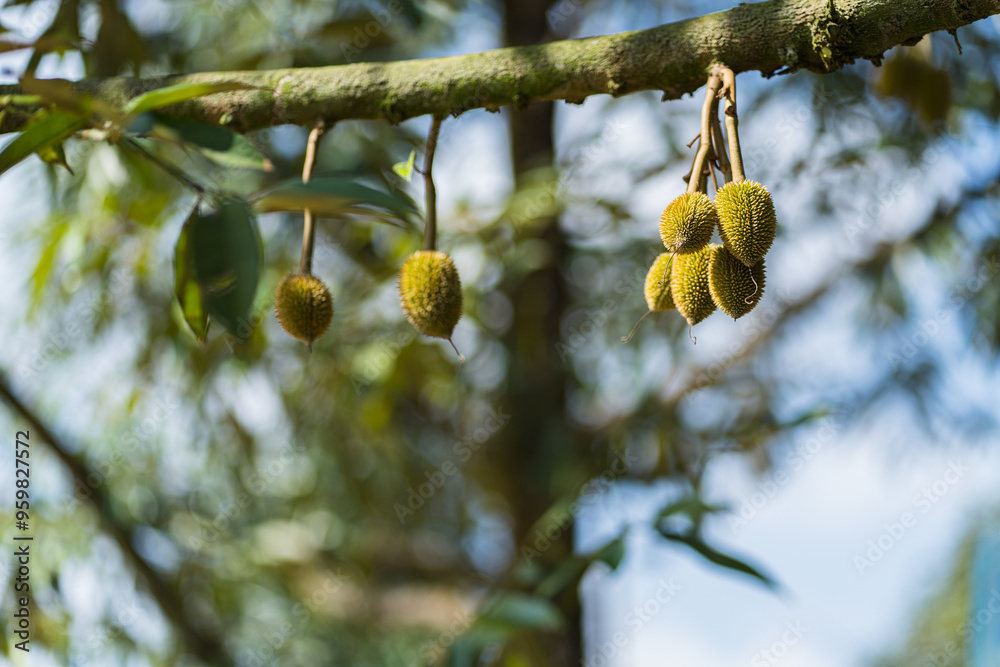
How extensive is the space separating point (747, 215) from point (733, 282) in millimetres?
93

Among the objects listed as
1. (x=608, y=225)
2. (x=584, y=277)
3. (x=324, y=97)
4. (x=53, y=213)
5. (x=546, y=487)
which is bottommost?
(x=324, y=97)

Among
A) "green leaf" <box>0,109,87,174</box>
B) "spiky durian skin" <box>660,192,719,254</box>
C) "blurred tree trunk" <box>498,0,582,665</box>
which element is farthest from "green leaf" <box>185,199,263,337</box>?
"blurred tree trunk" <box>498,0,582,665</box>

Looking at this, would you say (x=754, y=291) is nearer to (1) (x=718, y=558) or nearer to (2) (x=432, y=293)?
(2) (x=432, y=293)

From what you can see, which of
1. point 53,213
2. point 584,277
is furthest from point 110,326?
point 584,277

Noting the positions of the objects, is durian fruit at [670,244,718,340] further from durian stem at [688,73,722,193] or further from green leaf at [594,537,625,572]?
green leaf at [594,537,625,572]

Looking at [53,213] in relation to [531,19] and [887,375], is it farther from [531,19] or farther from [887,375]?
[887,375]

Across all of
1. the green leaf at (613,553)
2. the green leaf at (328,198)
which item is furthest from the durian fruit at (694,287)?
the green leaf at (613,553)

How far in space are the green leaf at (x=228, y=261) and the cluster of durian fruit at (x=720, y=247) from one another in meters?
0.39

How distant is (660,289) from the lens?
3.04 feet

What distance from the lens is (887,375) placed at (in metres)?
2.51

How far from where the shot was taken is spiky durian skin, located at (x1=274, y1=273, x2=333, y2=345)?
96 centimetres

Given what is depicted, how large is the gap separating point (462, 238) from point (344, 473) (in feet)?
3.86

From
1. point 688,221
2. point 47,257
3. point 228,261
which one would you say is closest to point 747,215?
point 688,221

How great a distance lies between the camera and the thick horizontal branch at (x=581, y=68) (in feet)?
2.46
